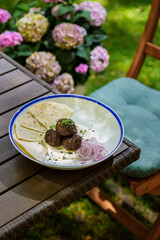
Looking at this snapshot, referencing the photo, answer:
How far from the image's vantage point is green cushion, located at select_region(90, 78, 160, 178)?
4.66 feet

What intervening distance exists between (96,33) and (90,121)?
51.3 inches

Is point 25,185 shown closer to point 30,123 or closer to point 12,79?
point 30,123

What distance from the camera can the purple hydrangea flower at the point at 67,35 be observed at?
2.05 m

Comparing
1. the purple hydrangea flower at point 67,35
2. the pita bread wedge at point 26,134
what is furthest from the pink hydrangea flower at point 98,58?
the pita bread wedge at point 26,134

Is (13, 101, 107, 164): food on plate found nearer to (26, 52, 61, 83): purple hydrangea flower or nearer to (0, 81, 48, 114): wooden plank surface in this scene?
(0, 81, 48, 114): wooden plank surface

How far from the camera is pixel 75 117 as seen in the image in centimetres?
116

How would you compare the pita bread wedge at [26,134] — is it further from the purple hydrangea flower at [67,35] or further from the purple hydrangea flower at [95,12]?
the purple hydrangea flower at [95,12]

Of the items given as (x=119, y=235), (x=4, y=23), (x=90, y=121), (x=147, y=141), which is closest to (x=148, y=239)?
(x=119, y=235)

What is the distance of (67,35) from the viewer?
2.05m

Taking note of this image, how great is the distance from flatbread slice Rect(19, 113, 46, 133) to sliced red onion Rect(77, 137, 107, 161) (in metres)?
0.17

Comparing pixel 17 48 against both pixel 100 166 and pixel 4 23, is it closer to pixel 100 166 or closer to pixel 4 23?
pixel 4 23

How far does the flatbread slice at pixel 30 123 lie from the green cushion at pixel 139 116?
19.1 inches

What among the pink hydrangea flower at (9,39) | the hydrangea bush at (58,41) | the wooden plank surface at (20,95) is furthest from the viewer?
the hydrangea bush at (58,41)

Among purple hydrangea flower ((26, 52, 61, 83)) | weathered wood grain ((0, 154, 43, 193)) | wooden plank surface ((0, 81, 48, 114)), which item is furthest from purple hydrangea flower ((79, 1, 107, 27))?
weathered wood grain ((0, 154, 43, 193))
